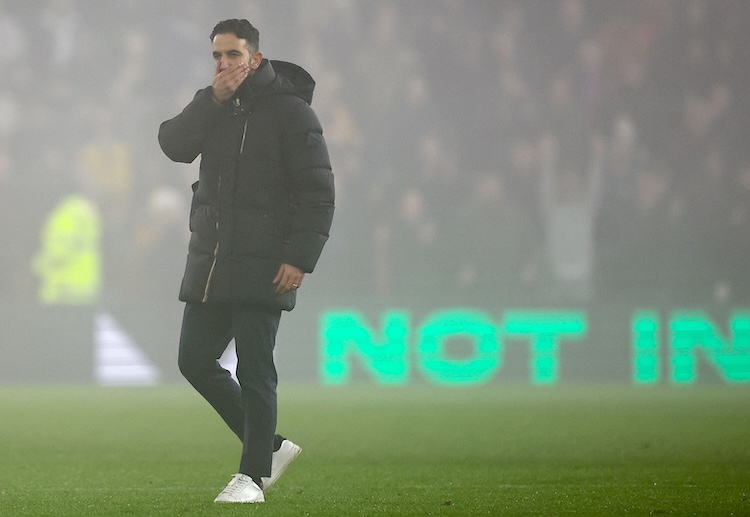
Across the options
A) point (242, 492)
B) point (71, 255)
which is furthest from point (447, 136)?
point (242, 492)

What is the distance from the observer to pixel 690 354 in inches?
441

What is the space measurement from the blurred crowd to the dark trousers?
25.3 ft

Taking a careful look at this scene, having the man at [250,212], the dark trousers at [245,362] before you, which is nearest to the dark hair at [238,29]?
the man at [250,212]

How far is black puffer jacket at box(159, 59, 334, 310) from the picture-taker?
4023 millimetres

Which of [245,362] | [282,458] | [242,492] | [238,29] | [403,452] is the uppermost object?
[238,29]

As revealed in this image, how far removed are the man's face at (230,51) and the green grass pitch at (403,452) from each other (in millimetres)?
1308

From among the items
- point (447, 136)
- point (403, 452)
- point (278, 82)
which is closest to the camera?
point (278, 82)

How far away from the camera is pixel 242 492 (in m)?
3.98

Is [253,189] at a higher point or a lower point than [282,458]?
higher

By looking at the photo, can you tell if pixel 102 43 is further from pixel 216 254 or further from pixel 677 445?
pixel 216 254

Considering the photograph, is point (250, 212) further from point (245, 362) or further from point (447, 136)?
point (447, 136)

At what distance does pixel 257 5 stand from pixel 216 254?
8.84 meters

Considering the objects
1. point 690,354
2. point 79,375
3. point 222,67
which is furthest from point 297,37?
point 222,67

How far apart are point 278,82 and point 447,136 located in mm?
8558
